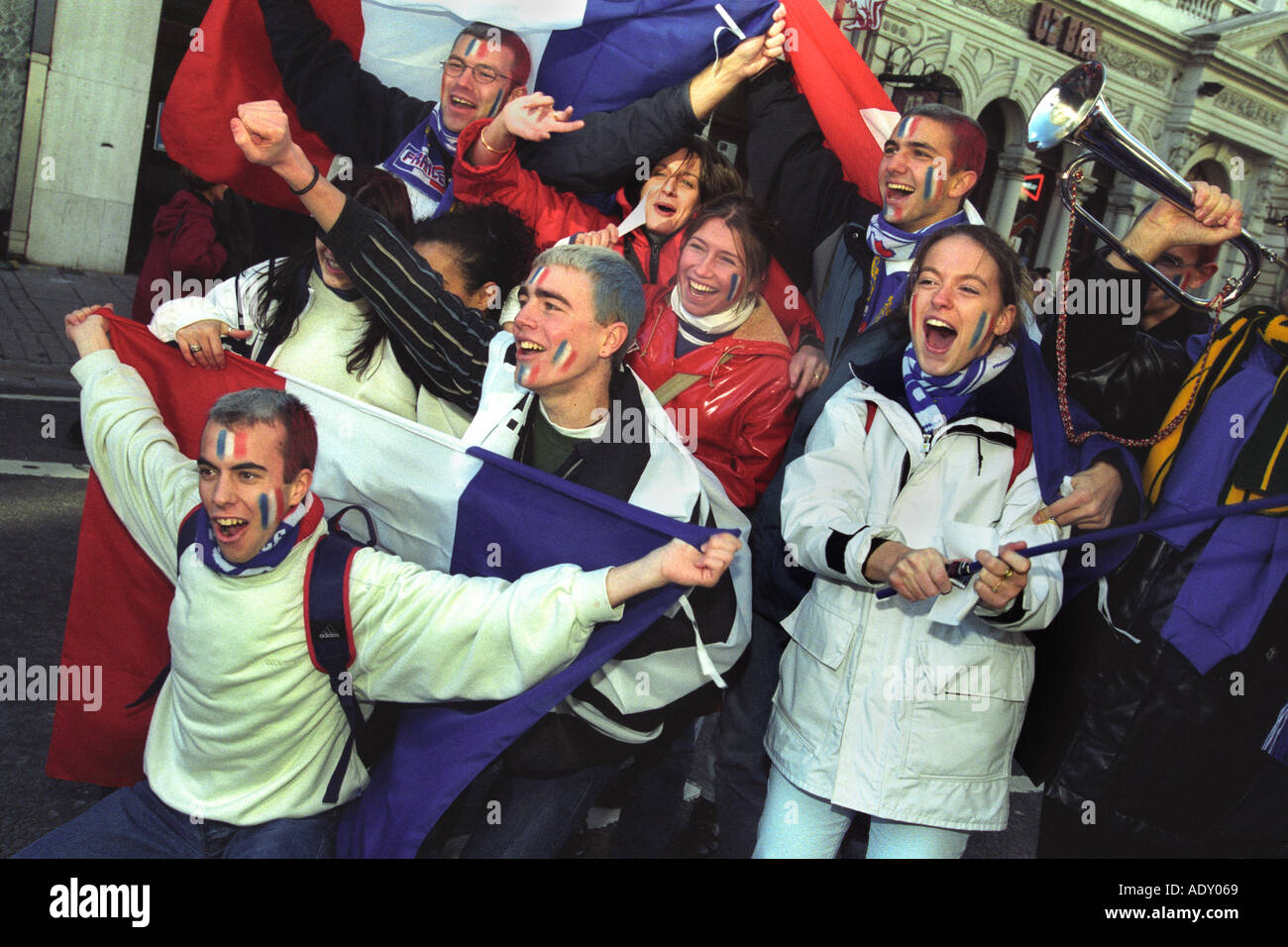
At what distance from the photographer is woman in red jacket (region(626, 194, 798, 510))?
10.1 feet

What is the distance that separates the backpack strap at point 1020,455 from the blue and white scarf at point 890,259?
616 millimetres

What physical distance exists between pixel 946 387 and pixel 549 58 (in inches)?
76.0

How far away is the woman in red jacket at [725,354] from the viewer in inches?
121

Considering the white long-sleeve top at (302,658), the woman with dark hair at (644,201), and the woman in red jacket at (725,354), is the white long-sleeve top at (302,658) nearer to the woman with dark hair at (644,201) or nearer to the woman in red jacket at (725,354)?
the woman in red jacket at (725,354)

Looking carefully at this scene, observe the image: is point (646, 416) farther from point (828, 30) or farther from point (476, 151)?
point (828, 30)

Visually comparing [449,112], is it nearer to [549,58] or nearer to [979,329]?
[549,58]

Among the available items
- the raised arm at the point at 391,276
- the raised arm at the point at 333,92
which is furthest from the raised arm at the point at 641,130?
the raised arm at the point at 391,276

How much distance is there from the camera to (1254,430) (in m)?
2.66

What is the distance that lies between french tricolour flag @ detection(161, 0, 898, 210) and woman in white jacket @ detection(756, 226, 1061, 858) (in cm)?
119

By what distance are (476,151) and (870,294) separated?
48.0 inches

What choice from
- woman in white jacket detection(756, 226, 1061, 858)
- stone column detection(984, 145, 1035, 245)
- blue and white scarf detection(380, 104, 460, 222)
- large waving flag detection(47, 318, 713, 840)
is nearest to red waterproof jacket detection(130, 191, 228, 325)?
blue and white scarf detection(380, 104, 460, 222)

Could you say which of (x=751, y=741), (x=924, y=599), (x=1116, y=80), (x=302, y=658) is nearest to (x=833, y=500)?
(x=924, y=599)

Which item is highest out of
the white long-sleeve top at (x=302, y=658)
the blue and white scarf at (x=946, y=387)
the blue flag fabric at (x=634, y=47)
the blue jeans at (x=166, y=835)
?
the blue flag fabric at (x=634, y=47)

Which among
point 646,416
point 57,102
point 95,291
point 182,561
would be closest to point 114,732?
point 182,561
